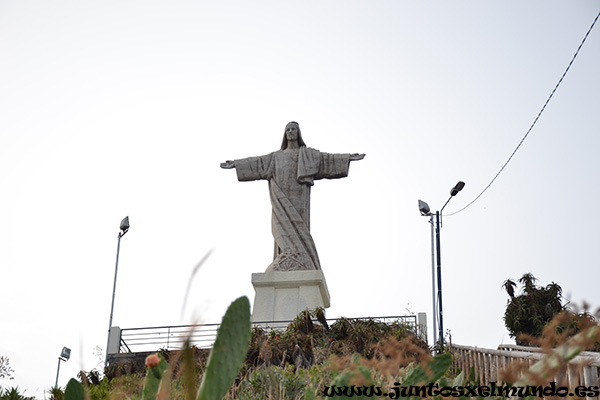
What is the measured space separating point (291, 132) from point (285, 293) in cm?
479

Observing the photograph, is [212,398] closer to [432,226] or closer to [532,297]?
[432,226]

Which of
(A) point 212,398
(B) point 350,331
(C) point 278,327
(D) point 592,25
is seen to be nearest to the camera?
(A) point 212,398

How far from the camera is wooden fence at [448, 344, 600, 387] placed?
115 inches

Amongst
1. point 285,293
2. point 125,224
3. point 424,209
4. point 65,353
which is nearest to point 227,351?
point 285,293

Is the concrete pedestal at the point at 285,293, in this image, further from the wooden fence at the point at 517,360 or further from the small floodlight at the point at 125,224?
the wooden fence at the point at 517,360

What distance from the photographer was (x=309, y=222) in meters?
18.1

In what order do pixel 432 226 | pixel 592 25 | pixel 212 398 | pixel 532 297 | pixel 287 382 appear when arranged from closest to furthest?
pixel 212 398 → pixel 287 382 → pixel 592 25 → pixel 432 226 → pixel 532 297

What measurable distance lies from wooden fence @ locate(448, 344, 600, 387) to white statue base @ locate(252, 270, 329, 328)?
598 centimetres

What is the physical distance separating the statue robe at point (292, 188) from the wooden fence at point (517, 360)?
7018 mm

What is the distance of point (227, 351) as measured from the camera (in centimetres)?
217

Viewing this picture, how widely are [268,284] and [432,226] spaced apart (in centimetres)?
465

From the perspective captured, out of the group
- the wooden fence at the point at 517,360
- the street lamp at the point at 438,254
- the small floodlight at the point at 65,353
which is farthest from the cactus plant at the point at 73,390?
the small floodlight at the point at 65,353

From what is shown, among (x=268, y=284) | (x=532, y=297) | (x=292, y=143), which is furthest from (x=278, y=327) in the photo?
(x=532, y=297)

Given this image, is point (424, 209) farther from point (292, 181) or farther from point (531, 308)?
point (531, 308)
